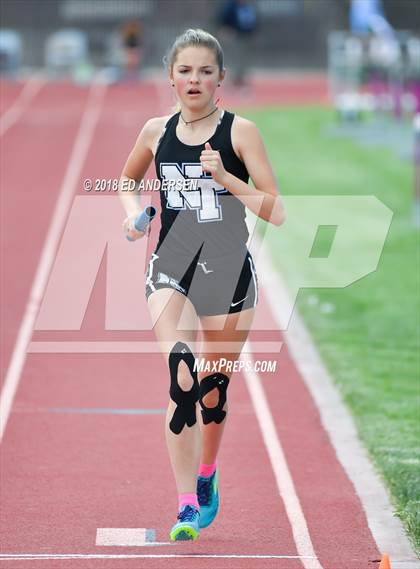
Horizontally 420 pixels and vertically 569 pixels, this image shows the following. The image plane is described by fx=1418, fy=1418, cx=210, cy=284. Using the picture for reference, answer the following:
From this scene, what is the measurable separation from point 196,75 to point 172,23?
42.1 metres

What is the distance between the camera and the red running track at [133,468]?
6.41 m

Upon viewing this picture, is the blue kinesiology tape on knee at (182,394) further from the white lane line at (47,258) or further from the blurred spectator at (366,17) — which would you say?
the blurred spectator at (366,17)

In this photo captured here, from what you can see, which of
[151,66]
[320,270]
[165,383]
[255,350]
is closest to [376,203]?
[320,270]

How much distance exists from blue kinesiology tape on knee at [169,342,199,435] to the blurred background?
4.16 feet

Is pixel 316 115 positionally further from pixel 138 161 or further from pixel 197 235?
pixel 197 235

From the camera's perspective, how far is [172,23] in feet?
155

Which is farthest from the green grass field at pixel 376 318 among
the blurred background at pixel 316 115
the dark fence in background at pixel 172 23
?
the dark fence in background at pixel 172 23

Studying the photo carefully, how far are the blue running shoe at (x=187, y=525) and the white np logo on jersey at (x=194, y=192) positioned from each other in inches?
49.0

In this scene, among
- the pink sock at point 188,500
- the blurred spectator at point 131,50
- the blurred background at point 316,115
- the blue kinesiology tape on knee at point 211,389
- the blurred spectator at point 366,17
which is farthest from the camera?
the blurred spectator at point 131,50

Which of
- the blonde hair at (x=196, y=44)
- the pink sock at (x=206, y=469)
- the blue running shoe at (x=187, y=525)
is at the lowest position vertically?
the blue running shoe at (x=187, y=525)

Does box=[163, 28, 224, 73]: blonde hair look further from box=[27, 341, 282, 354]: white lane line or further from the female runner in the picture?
box=[27, 341, 282, 354]: white lane line

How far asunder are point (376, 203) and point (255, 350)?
358 inches

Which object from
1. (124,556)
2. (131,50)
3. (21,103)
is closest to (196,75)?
(124,556)

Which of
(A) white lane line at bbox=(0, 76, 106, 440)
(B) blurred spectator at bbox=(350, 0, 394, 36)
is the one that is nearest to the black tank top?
(A) white lane line at bbox=(0, 76, 106, 440)
